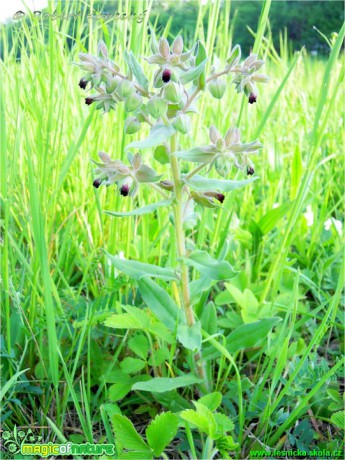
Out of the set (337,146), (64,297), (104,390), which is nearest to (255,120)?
(337,146)

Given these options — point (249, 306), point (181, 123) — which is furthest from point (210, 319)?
point (181, 123)

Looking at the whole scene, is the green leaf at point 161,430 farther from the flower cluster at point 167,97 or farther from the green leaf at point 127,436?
the flower cluster at point 167,97

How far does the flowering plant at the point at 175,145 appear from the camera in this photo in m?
0.72

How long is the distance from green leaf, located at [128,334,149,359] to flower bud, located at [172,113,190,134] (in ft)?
1.35

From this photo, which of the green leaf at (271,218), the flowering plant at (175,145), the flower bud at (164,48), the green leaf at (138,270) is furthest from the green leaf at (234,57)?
the green leaf at (271,218)

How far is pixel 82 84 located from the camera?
0.74 metres

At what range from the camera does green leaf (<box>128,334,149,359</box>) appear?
2.97 ft

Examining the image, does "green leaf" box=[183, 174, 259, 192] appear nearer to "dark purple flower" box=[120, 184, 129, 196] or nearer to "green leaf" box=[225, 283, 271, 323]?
"dark purple flower" box=[120, 184, 129, 196]

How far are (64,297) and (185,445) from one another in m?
0.40

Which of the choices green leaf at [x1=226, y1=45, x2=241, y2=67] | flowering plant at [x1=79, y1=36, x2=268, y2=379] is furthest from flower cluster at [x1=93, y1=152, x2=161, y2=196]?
green leaf at [x1=226, y1=45, x2=241, y2=67]

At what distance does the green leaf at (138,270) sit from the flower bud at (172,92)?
0.28m

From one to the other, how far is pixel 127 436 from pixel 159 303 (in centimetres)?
23

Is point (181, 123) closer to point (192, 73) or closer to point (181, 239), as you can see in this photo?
point (192, 73)

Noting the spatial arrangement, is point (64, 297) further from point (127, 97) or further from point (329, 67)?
point (329, 67)
